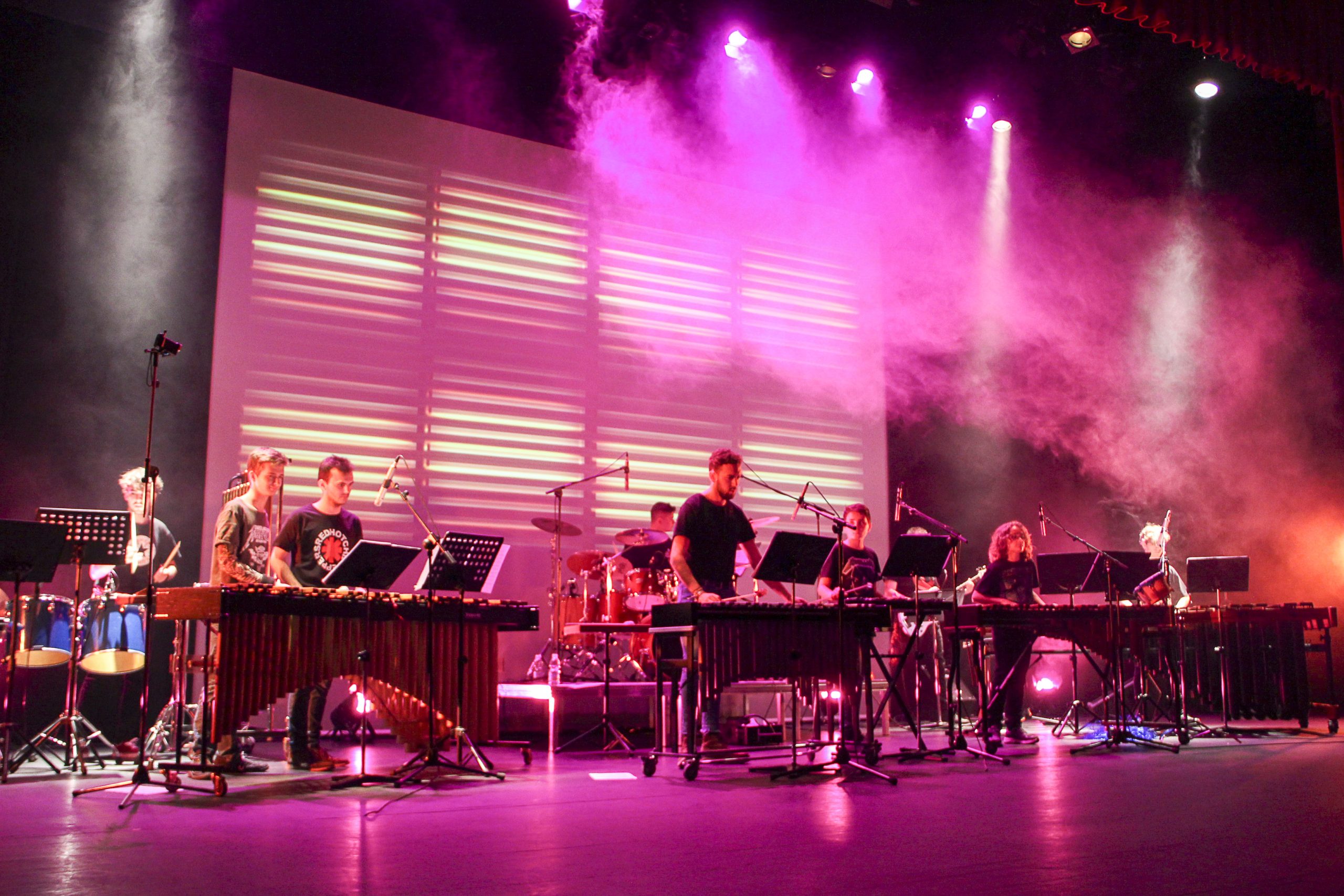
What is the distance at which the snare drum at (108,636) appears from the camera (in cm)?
658

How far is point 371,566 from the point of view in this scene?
17.3 ft

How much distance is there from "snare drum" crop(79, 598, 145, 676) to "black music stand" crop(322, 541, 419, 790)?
2042 millimetres

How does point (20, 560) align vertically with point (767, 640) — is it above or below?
above

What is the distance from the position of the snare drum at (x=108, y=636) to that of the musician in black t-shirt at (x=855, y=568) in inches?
159

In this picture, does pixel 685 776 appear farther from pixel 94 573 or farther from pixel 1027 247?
pixel 1027 247

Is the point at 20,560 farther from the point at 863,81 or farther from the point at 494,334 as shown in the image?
the point at 863,81

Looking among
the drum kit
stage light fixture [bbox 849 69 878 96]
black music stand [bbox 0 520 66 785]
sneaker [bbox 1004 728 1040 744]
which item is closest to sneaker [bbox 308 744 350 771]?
black music stand [bbox 0 520 66 785]

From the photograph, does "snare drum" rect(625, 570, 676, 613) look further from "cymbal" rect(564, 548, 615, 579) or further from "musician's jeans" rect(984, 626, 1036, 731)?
"musician's jeans" rect(984, 626, 1036, 731)

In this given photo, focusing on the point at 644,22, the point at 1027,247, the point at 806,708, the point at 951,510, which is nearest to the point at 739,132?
the point at 644,22

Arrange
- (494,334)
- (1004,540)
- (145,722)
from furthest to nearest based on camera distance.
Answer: (494,334) < (1004,540) < (145,722)

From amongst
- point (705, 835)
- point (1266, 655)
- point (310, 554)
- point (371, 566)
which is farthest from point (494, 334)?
point (1266, 655)

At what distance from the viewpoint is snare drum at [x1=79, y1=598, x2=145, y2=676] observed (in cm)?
658

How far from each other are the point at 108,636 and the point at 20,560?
110 centimetres

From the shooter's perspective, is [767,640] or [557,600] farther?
[557,600]
